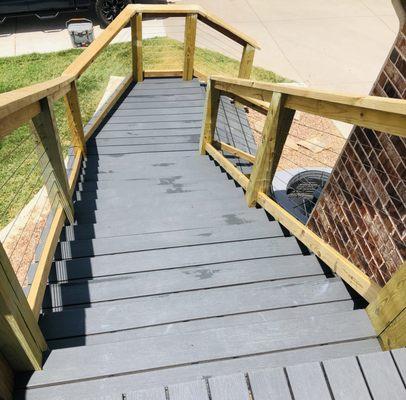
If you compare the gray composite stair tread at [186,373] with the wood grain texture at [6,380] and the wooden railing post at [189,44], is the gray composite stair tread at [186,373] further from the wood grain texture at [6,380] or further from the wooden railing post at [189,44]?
the wooden railing post at [189,44]

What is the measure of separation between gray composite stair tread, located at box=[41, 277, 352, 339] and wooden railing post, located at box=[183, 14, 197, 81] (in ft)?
14.2

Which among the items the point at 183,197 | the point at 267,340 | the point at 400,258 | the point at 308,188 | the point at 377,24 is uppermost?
the point at 377,24

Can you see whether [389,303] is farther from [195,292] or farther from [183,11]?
[183,11]

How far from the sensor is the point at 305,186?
500 cm

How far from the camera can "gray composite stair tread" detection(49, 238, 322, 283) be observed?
96.5 inches

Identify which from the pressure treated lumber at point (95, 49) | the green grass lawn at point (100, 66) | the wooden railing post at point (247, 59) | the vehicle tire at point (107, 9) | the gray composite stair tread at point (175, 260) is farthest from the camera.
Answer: the vehicle tire at point (107, 9)

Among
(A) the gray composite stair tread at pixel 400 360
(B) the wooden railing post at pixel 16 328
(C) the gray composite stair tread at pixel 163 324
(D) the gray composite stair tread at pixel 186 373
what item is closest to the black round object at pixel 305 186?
(C) the gray composite stair tread at pixel 163 324

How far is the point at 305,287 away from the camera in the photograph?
7.43 ft

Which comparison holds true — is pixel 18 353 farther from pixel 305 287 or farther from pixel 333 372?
pixel 305 287

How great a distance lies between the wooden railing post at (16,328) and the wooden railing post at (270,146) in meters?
1.92

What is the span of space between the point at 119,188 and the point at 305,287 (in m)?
2.12

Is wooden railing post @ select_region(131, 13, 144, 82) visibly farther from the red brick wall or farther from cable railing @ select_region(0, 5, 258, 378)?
the red brick wall

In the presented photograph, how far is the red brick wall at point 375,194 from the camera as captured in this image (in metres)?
2.00

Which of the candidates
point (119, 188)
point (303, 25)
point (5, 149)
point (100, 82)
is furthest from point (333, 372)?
point (303, 25)
